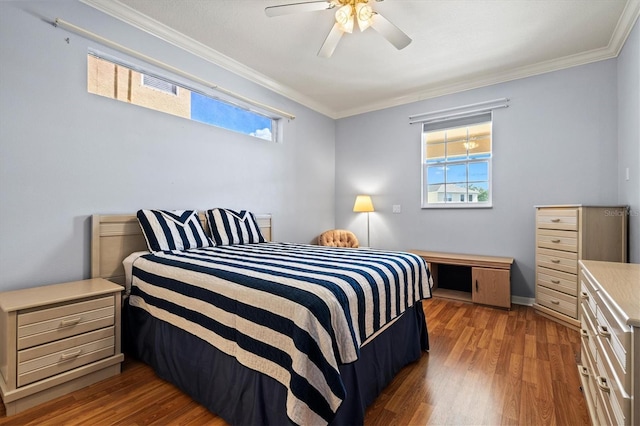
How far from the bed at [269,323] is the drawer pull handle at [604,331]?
2.98 ft

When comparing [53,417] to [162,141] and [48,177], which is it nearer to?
[48,177]

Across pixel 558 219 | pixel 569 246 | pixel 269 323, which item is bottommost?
pixel 269 323

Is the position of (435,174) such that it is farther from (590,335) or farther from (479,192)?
(590,335)

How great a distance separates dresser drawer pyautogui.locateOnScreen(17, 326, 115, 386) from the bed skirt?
0.23 meters

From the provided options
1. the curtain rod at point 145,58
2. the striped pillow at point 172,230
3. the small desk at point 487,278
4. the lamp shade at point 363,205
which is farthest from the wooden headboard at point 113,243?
the small desk at point 487,278

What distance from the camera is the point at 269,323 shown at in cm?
128

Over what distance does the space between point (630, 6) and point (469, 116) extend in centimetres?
162

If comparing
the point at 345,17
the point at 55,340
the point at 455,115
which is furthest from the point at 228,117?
the point at 455,115

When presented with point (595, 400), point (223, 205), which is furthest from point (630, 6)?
point (223, 205)

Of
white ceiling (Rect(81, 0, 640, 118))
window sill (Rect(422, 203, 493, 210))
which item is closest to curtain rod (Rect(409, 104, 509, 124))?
white ceiling (Rect(81, 0, 640, 118))

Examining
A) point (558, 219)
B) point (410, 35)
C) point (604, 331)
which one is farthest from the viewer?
point (558, 219)

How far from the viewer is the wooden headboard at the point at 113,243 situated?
7.25 ft

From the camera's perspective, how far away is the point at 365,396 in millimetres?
1567

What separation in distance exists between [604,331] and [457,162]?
3.07 metres
